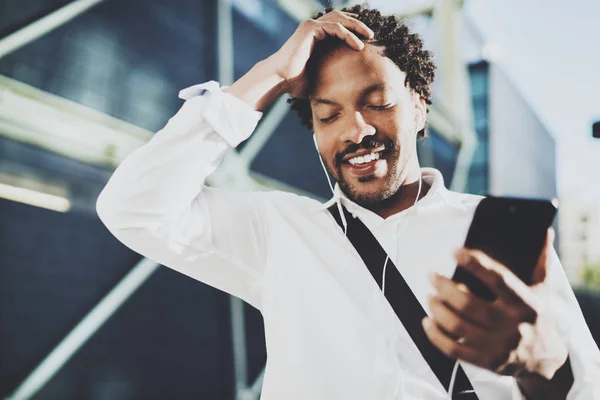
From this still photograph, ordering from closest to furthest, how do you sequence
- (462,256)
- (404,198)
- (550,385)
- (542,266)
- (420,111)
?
(462,256), (542,266), (550,385), (404,198), (420,111)

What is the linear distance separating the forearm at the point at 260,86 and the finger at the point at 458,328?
2.24 ft

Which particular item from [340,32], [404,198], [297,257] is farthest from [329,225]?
[340,32]

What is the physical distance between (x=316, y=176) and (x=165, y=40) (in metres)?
1.62

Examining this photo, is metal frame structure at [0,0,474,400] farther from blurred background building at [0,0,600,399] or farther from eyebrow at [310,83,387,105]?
eyebrow at [310,83,387,105]

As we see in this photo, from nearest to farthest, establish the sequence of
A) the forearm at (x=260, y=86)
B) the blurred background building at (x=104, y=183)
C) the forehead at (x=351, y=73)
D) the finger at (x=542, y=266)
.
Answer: the finger at (x=542, y=266)
the forearm at (x=260, y=86)
the forehead at (x=351, y=73)
the blurred background building at (x=104, y=183)

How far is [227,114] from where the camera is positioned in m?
1.20

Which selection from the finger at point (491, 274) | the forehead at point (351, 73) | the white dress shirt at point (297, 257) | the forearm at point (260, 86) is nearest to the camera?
the finger at point (491, 274)

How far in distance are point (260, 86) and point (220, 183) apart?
1.93 meters

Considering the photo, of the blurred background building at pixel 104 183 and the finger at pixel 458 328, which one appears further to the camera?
the blurred background building at pixel 104 183

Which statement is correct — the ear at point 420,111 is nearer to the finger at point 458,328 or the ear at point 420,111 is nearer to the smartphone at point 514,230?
the smartphone at point 514,230

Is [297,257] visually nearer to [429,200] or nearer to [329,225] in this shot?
[329,225]

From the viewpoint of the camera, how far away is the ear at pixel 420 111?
1584mm

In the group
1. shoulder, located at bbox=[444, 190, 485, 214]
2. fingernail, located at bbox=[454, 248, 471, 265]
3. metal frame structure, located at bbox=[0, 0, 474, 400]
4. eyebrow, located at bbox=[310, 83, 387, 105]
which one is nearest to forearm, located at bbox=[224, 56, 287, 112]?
eyebrow, located at bbox=[310, 83, 387, 105]

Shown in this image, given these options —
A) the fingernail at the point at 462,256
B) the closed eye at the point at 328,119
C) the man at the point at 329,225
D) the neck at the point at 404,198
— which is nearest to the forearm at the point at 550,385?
the man at the point at 329,225
